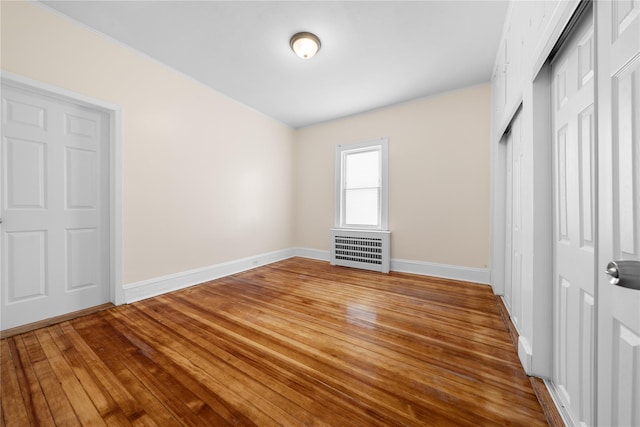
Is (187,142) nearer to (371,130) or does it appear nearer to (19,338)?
(19,338)

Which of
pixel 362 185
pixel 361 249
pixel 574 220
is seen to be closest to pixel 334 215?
pixel 362 185

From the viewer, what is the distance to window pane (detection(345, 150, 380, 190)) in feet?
14.2

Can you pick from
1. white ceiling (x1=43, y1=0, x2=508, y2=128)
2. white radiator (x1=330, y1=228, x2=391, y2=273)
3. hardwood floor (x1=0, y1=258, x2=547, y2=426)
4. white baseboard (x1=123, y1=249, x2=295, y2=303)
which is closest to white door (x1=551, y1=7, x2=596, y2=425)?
hardwood floor (x1=0, y1=258, x2=547, y2=426)

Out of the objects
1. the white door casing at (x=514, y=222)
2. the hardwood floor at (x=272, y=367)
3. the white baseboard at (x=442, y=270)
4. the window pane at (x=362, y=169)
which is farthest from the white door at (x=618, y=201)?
the window pane at (x=362, y=169)

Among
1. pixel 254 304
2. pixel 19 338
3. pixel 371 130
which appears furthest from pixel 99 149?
pixel 371 130

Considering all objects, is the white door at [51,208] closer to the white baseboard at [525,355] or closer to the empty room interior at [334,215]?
the empty room interior at [334,215]

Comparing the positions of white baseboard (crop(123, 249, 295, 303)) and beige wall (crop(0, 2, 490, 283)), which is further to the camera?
white baseboard (crop(123, 249, 295, 303))

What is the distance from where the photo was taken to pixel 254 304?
260 cm

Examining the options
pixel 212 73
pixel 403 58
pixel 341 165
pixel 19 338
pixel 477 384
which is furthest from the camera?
pixel 341 165

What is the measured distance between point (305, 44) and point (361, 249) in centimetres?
317

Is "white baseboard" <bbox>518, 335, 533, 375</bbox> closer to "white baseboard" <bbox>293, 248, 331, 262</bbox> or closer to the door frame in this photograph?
"white baseboard" <bbox>293, 248, 331, 262</bbox>

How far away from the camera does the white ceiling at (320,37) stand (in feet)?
6.97

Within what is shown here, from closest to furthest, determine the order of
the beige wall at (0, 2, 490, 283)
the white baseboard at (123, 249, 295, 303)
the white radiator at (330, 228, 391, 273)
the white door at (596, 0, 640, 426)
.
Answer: the white door at (596, 0, 640, 426) < the beige wall at (0, 2, 490, 283) < the white baseboard at (123, 249, 295, 303) < the white radiator at (330, 228, 391, 273)

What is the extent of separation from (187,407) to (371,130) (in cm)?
434
